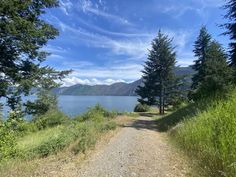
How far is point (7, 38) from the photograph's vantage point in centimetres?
1983

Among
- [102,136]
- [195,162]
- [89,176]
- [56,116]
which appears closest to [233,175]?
[195,162]

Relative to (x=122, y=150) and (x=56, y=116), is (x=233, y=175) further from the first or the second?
(x=56, y=116)

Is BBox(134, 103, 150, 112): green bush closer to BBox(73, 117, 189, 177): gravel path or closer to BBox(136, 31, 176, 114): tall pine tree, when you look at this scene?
BBox(136, 31, 176, 114): tall pine tree

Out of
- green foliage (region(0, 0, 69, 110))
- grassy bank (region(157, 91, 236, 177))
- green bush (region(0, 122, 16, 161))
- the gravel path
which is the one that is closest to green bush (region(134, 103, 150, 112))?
green foliage (region(0, 0, 69, 110))

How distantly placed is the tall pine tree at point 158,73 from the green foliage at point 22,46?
82.2 feet

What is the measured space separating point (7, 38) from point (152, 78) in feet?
97.8

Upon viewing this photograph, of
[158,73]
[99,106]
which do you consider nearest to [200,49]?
[158,73]

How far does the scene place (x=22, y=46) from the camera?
20141mm

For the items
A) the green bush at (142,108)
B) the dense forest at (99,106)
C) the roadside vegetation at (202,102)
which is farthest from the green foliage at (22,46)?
the green bush at (142,108)

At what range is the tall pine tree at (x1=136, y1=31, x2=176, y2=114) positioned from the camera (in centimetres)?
4606

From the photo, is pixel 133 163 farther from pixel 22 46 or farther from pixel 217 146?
pixel 22 46

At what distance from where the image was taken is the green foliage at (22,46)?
1903 cm

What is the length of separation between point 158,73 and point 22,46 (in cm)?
2932

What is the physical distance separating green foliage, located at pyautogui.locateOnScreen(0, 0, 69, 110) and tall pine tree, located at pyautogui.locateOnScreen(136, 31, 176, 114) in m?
25.1
